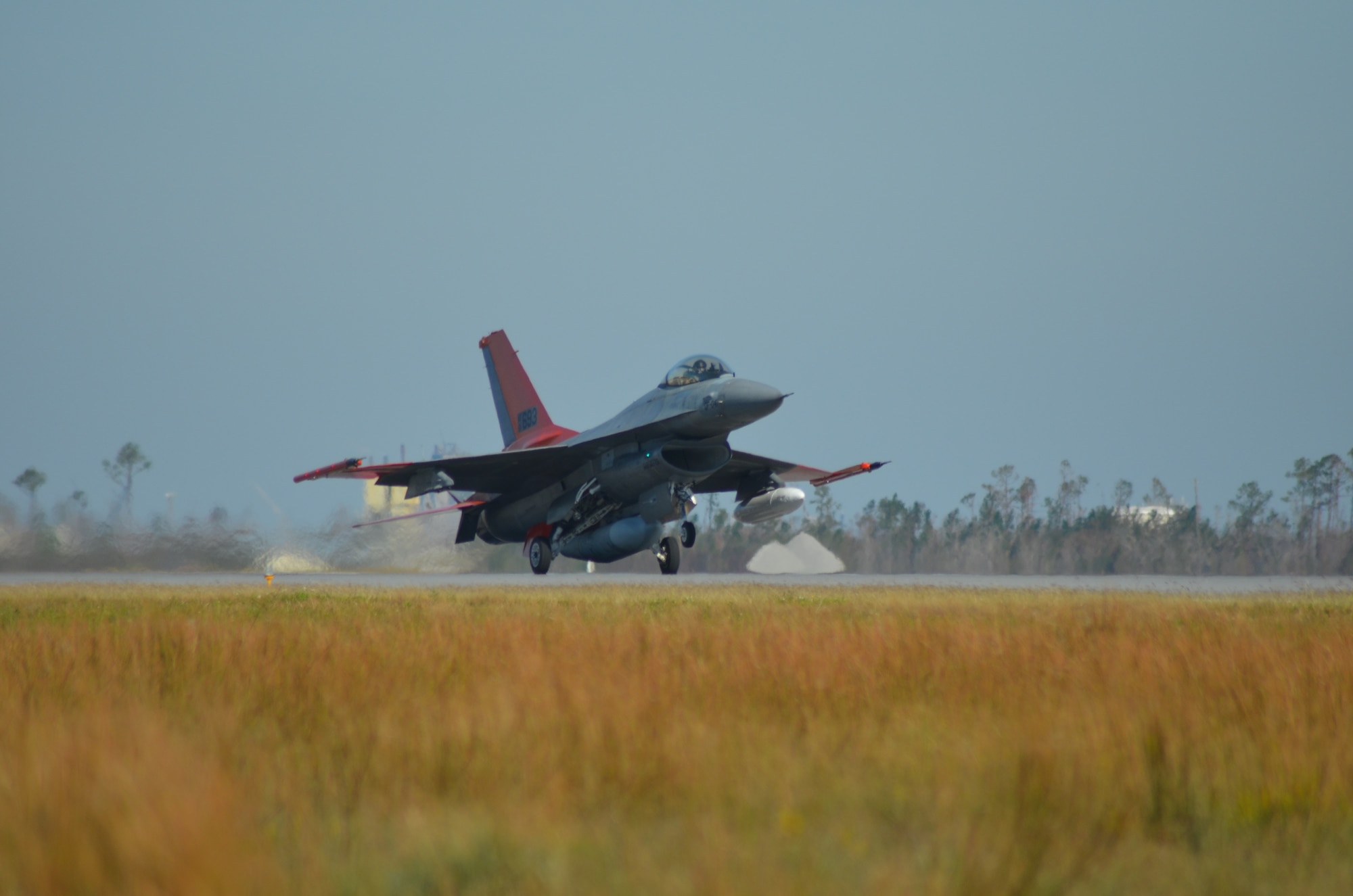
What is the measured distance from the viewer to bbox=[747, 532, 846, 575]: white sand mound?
39537mm

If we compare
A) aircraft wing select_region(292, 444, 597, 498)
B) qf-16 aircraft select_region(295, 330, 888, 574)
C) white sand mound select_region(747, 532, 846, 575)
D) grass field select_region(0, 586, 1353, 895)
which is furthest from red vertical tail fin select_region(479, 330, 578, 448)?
grass field select_region(0, 586, 1353, 895)

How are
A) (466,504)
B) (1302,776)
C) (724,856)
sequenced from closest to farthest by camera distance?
(724,856) < (1302,776) < (466,504)

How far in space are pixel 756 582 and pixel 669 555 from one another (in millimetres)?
4573

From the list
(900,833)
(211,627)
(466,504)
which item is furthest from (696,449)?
(900,833)

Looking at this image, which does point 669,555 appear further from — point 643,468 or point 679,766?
point 679,766

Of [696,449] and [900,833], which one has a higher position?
[696,449]

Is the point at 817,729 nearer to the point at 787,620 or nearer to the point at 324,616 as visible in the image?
the point at 787,620

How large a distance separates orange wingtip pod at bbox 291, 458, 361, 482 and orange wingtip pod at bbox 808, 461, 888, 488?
10305 mm

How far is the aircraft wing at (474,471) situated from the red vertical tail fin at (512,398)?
2395mm

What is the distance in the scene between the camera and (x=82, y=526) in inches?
1070

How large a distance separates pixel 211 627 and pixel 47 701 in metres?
2.79

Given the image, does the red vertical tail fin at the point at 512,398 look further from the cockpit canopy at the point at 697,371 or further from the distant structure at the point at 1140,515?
the distant structure at the point at 1140,515

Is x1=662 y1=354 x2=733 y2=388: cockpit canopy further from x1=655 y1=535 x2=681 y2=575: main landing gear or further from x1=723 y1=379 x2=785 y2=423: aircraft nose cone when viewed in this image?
x1=655 y1=535 x2=681 y2=575: main landing gear

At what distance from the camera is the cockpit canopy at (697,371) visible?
20.9 metres
